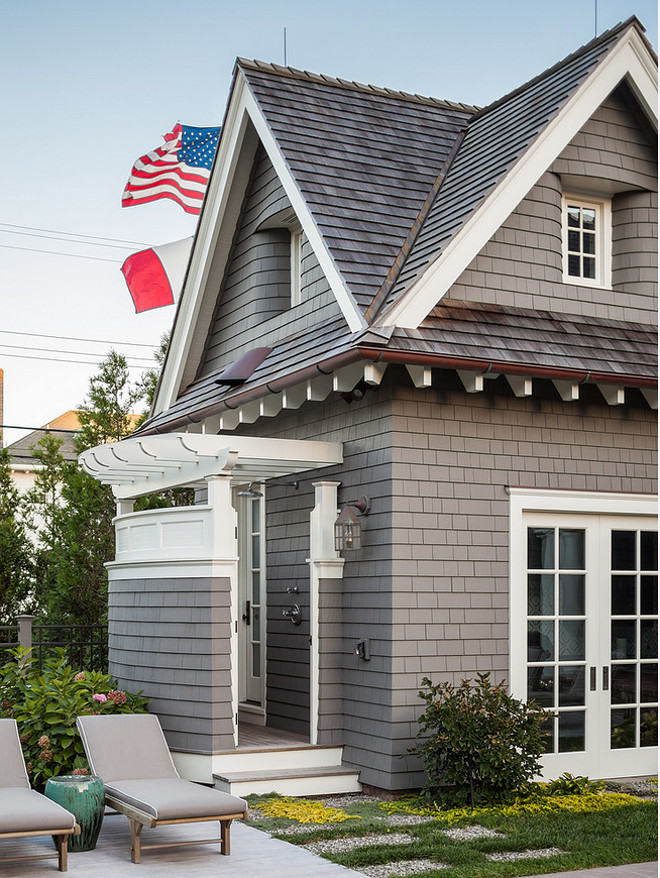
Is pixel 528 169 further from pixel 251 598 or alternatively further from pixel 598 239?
pixel 251 598

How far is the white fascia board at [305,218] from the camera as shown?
9.09 m

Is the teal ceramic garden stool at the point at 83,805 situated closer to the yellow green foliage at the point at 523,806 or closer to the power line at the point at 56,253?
the yellow green foliage at the point at 523,806

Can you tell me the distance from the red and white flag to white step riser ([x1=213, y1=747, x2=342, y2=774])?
9.21 m

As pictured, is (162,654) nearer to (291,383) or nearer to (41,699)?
(41,699)

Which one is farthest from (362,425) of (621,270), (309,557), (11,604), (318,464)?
(11,604)

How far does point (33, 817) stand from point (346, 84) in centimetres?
880

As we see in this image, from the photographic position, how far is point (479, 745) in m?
7.95

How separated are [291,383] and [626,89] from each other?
14.0 feet

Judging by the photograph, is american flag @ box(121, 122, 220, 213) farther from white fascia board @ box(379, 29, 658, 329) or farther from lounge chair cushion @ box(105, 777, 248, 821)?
lounge chair cushion @ box(105, 777, 248, 821)

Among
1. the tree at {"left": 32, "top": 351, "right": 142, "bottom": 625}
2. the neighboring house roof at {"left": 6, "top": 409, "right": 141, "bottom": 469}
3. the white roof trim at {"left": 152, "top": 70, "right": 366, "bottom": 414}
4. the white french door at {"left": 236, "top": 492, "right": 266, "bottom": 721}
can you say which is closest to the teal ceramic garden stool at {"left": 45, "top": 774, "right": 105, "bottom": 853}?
the white french door at {"left": 236, "top": 492, "right": 266, "bottom": 721}

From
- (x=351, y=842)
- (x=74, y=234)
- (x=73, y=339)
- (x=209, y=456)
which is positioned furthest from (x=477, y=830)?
(x=73, y=339)

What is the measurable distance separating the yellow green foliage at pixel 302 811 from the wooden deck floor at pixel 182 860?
460mm

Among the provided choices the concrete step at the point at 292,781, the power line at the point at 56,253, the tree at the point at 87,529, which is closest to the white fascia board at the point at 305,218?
the concrete step at the point at 292,781

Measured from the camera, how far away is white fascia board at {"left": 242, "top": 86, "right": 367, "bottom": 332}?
29.8 feet
